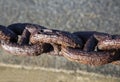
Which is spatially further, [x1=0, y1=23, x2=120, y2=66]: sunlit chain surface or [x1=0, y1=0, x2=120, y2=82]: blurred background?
[x1=0, y1=0, x2=120, y2=82]: blurred background

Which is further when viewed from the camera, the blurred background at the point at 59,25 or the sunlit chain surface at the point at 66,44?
the blurred background at the point at 59,25

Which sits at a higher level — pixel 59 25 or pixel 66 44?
pixel 59 25

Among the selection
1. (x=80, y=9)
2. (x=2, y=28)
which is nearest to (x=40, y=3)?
(x=80, y=9)

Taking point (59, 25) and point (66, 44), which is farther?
point (59, 25)
